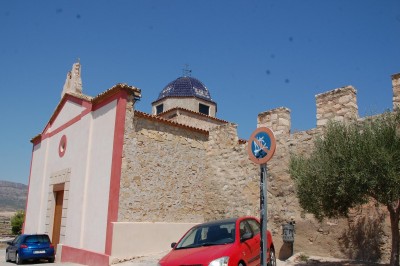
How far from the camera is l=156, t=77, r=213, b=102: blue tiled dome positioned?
26531 mm

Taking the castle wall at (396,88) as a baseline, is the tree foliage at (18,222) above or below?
below

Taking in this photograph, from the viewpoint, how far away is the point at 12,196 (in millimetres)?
109875

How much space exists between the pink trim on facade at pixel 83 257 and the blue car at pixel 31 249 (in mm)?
650

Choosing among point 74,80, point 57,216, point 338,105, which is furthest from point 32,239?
point 338,105

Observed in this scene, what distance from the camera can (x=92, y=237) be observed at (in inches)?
528

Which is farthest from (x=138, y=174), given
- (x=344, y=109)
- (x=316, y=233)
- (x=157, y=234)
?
(x=344, y=109)

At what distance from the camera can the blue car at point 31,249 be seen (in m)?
14.7

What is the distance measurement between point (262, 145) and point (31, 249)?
12.7 m

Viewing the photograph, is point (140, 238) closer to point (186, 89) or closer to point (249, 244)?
point (249, 244)

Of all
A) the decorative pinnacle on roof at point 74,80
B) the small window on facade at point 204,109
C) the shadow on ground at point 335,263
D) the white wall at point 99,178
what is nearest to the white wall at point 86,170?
the white wall at point 99,178

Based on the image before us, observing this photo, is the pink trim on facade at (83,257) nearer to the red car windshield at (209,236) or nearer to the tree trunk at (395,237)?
the red car windshield at (209,236)

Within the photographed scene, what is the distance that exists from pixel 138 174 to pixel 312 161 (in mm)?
6911

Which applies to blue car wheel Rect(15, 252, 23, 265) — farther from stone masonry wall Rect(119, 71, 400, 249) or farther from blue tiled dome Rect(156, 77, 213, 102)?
blue tiled dome Rect(156, 77, 213, 102)

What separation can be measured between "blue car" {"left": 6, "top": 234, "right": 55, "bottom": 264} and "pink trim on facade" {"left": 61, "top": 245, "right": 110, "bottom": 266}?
650mm
